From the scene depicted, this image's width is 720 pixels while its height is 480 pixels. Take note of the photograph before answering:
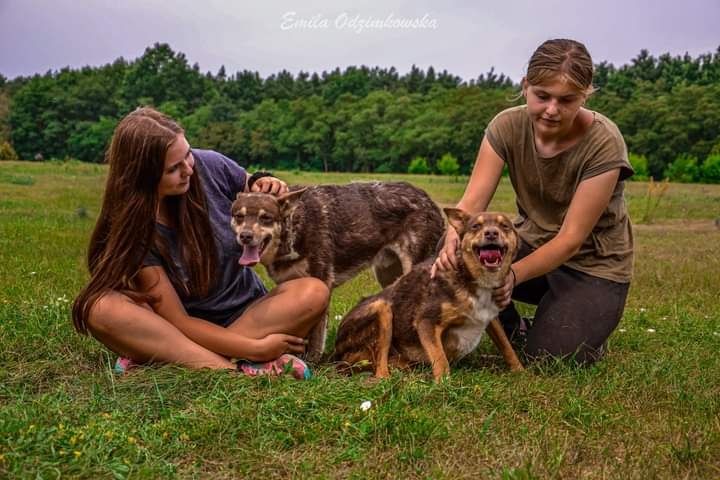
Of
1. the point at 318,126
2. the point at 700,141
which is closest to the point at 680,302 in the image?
the point at 700,141

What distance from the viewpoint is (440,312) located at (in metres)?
5.55

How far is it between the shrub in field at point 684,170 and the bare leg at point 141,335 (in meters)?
45.4

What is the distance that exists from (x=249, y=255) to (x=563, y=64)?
2.64 m

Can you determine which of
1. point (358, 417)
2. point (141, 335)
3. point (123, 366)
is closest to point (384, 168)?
point (123, 366)

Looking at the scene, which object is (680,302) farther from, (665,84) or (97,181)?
(665,84)

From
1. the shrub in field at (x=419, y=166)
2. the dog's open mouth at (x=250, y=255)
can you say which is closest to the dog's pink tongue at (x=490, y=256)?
the dog's open mouth at (x=250, y=255)

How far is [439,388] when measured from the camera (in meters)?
4.95

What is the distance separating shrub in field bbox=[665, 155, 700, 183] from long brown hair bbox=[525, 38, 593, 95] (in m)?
44.1

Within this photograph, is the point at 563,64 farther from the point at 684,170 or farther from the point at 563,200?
the point at 684,170

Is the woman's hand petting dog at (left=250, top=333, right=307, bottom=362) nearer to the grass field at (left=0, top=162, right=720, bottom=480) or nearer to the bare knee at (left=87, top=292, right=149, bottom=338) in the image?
the grass field at (left=0, top=162, right=720, bottom=480)

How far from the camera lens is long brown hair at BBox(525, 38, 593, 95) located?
5176 mm

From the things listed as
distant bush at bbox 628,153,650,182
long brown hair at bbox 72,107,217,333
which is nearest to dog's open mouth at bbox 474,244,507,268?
long brown hair at bbox 72,107,217,333

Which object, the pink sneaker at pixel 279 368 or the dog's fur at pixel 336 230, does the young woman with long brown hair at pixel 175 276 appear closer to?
the pink sneaker at pixel 279 368

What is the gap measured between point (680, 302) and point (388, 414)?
5.38 m
